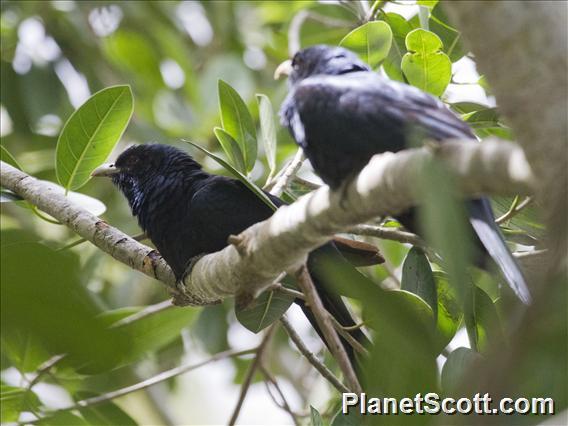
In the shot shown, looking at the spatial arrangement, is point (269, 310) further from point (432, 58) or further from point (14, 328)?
point (14, 328)

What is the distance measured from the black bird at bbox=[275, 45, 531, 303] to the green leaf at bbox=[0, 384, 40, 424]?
166cm

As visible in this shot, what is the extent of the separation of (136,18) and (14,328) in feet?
19.1

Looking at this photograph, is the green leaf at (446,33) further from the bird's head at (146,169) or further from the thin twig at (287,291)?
the thin twig at (287,291)

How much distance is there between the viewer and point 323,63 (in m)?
3.19

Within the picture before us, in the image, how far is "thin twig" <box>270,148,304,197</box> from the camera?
11.2 ft

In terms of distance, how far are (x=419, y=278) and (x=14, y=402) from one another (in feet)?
5.90

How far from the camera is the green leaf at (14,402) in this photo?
346 cm

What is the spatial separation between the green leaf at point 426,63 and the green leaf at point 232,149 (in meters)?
0.76

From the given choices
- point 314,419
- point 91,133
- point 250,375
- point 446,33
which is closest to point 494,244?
point 314,419

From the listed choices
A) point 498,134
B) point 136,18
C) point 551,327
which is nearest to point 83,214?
point 498,134

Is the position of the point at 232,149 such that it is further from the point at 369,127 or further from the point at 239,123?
the point at 369,127

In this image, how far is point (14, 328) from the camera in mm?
1354

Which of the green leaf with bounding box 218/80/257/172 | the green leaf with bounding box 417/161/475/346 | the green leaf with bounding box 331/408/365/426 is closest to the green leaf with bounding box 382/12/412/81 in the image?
the green leaf with bounding box 218/80/257/172

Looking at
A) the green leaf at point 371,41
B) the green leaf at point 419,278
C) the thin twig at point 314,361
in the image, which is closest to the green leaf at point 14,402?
the thin twig at point 314,361
